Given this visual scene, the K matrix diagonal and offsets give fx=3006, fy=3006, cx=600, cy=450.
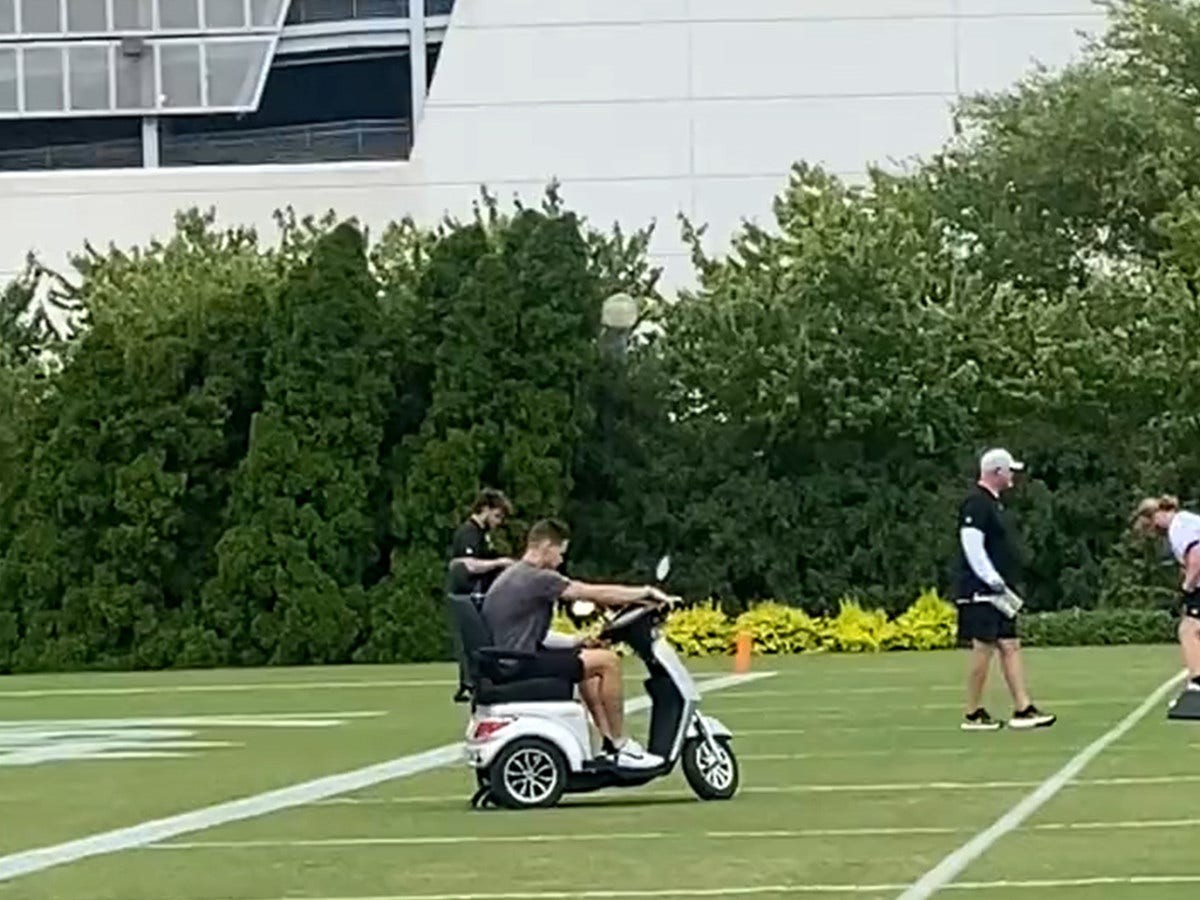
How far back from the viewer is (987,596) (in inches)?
803

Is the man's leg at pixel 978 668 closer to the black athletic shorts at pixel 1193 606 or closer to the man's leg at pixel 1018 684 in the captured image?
the man's leg at pixel 1018 684

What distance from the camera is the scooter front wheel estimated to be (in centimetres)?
1567

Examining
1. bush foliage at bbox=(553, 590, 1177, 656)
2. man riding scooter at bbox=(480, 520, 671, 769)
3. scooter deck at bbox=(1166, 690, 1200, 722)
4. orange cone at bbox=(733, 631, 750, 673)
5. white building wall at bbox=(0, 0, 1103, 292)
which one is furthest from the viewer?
white building wall at bbox=(0, 0, 1103, 292)

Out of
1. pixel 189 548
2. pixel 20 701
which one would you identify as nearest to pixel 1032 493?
pixel 189 548

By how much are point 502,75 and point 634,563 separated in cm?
2306

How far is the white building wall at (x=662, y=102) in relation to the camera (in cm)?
6197

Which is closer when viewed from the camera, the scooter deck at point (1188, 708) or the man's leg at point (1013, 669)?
the man's leg at point (1013, 669)

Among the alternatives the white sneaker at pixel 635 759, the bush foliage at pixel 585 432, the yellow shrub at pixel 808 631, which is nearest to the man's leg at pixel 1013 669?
Result: the white sneaker at pixel 635 759

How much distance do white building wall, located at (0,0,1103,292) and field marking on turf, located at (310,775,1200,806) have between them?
45655 millimetres

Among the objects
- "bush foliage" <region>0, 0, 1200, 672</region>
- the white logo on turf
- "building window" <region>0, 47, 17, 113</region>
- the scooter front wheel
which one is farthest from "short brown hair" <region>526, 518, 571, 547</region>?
"building window" <region>0, 47, 17, 113</region>

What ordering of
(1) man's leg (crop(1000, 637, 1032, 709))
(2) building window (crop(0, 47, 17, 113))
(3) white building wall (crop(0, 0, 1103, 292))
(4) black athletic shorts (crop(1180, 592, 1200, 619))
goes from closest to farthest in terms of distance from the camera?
(1) man's leg (crop(1000, 637, 1032, 709)) < (4) black athletic shorts (crop(1180, 592, 1200, 619)) < (3) white building wall (crop(0, 0, 1103, 292)) < (2) building window (crop(0, 47, 17, 113))

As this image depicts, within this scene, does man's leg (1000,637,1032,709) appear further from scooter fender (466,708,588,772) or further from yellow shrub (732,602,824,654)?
yellow shrub (732,602,824,654)

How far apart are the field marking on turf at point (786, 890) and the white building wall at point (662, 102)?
1981 inches

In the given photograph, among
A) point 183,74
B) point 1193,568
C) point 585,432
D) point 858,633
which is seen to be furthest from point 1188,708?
point 183,74
